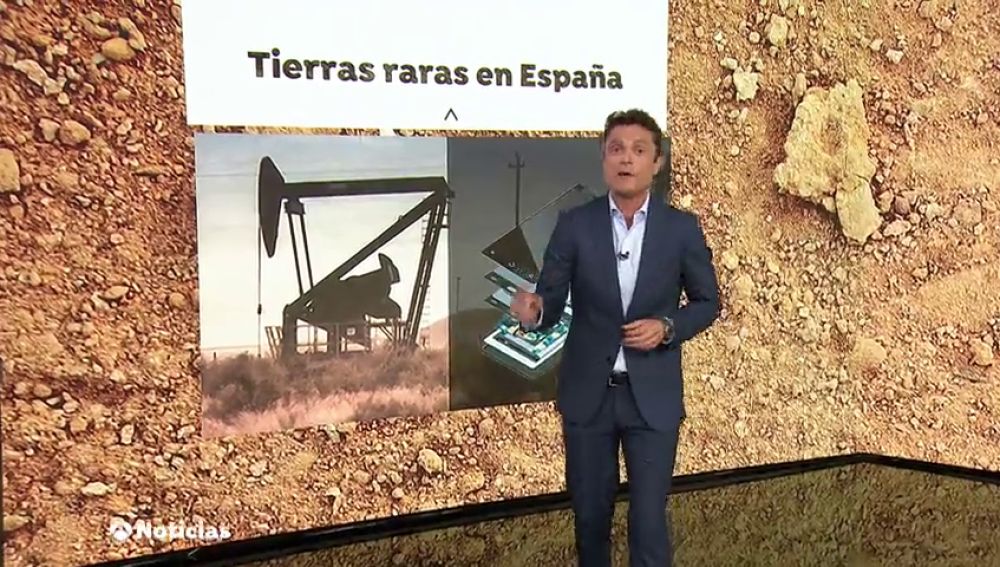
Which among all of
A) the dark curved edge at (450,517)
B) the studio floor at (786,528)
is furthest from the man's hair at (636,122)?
the dark curved edge at (450,517)

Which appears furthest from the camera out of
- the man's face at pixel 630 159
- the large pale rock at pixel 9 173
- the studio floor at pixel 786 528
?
the studio floor at pixel 786 528

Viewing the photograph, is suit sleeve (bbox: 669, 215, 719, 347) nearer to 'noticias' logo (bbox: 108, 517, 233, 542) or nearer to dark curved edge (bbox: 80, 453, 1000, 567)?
dark curved edge (bbox: 80, 453, 1000, 567)

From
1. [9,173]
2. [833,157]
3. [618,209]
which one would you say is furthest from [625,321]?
[833,157]

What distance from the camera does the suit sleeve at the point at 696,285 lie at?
2314 millimetres

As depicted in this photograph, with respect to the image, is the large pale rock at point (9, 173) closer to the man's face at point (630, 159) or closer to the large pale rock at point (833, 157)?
the man's face at point (630, 159)

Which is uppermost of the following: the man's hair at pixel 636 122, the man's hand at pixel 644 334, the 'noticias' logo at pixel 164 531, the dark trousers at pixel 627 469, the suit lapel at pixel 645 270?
the man's hair at pixel 636 122

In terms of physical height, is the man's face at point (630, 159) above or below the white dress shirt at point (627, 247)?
above

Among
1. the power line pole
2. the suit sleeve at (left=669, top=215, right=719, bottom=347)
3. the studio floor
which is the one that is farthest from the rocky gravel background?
the suit sleeve at (left=669, top=215, right=719, bottom=347)

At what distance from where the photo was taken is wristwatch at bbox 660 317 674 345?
7.37ft

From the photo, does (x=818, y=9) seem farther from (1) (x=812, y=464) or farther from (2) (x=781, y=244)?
(1) (x=812, y=464)

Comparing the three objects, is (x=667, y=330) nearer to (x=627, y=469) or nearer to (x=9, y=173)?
(x=627, y=469)

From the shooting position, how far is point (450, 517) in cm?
338

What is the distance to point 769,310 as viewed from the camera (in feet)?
12.5

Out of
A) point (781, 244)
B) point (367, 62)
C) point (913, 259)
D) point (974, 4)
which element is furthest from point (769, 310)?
point (367, 62)
